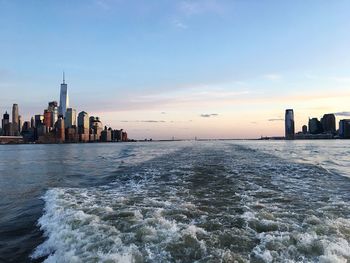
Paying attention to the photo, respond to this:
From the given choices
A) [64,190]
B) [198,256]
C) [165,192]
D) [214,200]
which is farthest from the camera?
[64,190]

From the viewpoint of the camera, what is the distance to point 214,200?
14.7m

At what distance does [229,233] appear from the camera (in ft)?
32.3

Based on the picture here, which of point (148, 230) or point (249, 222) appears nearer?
point (148, 230)

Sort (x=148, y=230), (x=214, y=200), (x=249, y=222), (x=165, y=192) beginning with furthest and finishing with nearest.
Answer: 1. (x=165, y=192)
2. (x=214, y=200)
3. (x=249, y=222)
4. (x=148, y=230)

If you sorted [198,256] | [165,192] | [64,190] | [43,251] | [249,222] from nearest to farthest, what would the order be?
[198,256] < [43,251] < [249,222] < [165,192] < [64,190]

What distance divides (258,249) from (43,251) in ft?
19.6

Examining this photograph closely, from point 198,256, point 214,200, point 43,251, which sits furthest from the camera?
point 214,200

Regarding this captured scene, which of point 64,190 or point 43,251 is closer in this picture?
point 43,251

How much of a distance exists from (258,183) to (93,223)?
11.4m

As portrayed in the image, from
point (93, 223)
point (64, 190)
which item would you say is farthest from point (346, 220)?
point (64, 190)

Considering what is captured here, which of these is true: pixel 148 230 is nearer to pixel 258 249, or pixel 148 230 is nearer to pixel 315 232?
pixel 258 249

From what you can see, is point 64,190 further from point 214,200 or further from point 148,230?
point 148,230

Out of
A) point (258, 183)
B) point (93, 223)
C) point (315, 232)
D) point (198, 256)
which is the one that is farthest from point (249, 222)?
point (258, 183)

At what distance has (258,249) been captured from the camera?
28.2 ft
